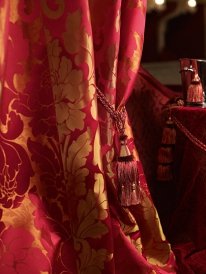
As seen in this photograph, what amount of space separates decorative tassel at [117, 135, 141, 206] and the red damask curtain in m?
0.07

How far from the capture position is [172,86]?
1.48 m

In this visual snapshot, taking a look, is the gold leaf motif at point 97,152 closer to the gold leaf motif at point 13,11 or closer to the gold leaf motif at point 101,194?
the gold leaf motif at point 101,194

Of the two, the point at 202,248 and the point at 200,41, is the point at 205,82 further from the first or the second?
the point at 200,41

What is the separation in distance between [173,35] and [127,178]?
157cm

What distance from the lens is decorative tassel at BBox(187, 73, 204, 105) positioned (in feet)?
3.43

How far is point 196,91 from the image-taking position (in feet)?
3.43

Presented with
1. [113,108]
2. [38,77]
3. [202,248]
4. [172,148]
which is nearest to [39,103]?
[38,77]

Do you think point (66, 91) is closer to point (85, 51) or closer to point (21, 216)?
point (85, 51)

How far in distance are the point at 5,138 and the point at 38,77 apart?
0.14 metres

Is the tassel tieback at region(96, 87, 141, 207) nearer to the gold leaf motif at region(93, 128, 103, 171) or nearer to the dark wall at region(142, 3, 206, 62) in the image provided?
the gold leaf motif at region(93, 128, 103, 171)

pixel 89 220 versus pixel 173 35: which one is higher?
pixel 173 35

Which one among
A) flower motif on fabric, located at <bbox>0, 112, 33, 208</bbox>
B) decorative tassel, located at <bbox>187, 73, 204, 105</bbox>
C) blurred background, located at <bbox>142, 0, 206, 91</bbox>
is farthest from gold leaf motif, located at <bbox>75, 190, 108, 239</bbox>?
blurred background, located at <bbox>142, 0, 206, 91</bbox>

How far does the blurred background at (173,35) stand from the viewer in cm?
210

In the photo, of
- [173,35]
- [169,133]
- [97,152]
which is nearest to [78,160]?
[97,152]
